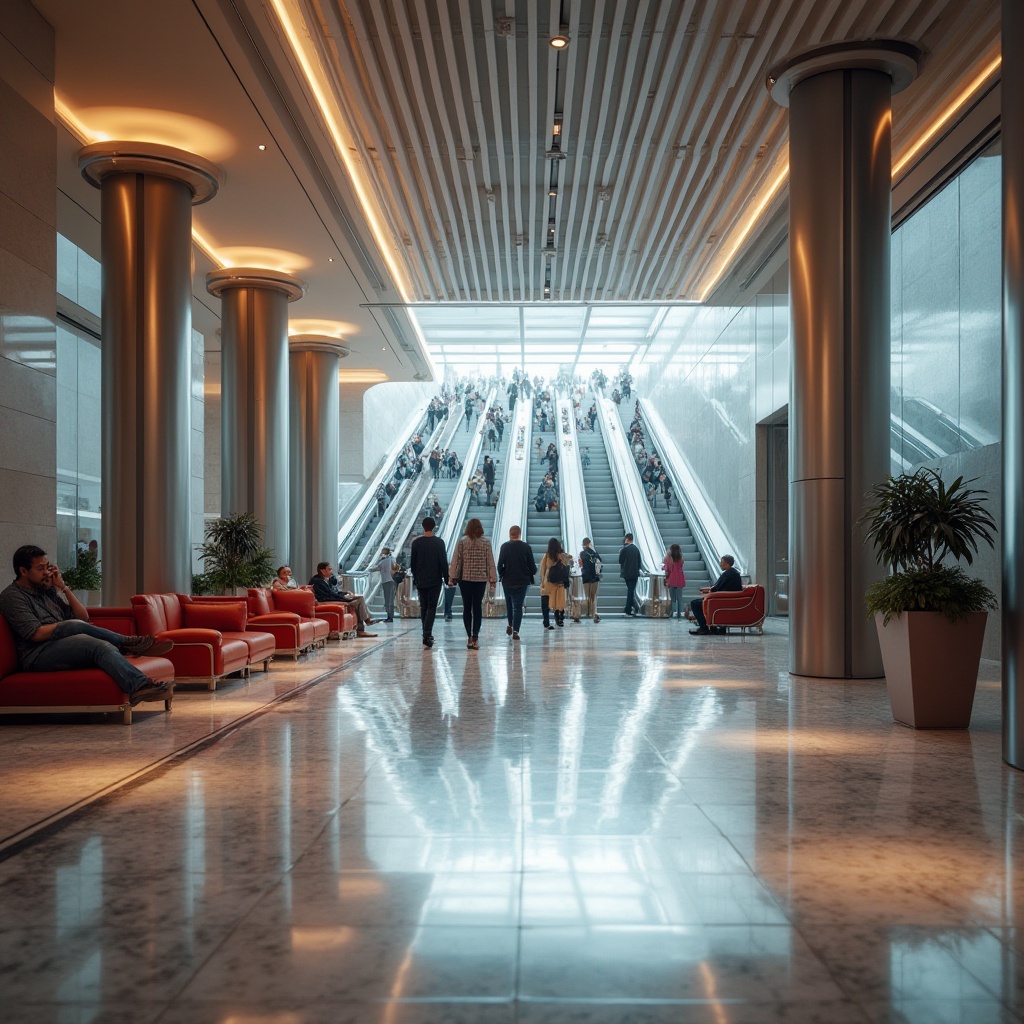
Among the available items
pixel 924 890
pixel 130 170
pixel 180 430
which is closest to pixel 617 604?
pixel 180 430

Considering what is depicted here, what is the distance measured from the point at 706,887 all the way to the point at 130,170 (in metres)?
10.7

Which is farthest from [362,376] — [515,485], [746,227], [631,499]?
[746,227]

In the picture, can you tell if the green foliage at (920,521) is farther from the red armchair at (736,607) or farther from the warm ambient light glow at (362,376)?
the warm ambient light glow at (362,376)

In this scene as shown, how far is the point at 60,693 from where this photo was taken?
23.0 ft

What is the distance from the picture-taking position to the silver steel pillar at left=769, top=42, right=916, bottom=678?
9.72 m

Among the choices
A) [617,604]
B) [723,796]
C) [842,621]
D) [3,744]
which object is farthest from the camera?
[617,604]

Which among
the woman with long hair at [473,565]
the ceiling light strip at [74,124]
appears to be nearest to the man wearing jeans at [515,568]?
the woman with long hair at [473,565]

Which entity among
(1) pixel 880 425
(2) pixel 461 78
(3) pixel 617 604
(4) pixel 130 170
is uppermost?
(2) pixel 461 78

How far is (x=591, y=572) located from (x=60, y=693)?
539 inches

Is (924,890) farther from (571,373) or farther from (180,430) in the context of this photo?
(571,373)

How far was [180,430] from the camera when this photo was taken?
38.6 feet

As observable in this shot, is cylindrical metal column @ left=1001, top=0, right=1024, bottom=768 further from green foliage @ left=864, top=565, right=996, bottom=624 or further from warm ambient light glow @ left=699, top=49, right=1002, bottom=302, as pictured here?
warm ambient light glow @ left=699, top=49, right=1002, bottom=302

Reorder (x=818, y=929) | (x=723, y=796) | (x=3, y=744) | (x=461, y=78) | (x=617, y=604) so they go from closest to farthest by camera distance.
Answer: (x=818, y=929)
(x=723, y=796)
(x=3, y=744)
(x=461, y=78)
(x=617, y=604)

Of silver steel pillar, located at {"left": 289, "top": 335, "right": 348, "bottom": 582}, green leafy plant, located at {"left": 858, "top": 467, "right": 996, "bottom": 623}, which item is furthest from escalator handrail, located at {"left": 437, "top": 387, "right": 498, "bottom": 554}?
green leafy plant, located at {"left": 858, "top": 467, "right": 996, "bottom": 623}
